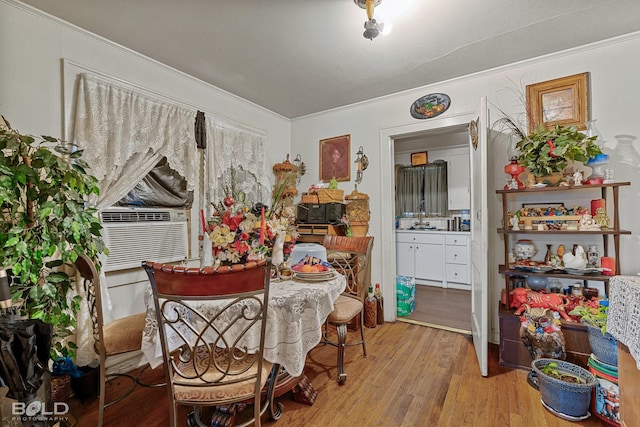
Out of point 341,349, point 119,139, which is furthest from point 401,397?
point 119,139

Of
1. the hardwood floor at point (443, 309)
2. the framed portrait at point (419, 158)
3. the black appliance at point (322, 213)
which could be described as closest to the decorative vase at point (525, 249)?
the hardwood floor at point (443, 309)

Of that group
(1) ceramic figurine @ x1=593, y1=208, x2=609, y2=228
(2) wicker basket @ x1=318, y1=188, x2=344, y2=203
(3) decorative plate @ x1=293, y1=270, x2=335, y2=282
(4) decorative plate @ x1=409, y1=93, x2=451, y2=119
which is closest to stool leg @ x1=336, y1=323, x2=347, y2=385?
(3) decorative plate @ x1=293, y1=270, x2=335, y2=282

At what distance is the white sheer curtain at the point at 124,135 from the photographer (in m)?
2.05

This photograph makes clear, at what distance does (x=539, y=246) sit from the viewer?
8.18 feet

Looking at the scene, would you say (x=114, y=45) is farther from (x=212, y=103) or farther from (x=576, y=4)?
(x=576, y=4)

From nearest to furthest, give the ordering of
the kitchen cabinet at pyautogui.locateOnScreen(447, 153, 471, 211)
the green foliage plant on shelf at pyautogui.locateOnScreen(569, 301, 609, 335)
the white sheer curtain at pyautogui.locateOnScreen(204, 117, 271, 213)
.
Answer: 1. the green foliage plant on shelf at pyautogui.locateOnScreen(569, 301, 609, 335)
2. the white sheer curtain at pyautogui.locateOnScreen(204, 117, 271, 213)
3. the kitchen cabinet at pyautogui.locateOnScreen(447, 153, 471, 211)

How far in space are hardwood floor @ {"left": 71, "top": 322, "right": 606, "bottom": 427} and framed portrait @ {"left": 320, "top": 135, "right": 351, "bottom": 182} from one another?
2.05 m

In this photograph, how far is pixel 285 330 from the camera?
56.6 inches

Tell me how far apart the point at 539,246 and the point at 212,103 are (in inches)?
134

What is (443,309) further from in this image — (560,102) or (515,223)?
(560,102)

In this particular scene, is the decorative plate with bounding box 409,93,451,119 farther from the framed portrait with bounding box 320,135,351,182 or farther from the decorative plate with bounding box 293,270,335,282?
the decorative plate with bounding box 293,270,335,282

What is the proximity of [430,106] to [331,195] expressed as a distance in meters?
1.43

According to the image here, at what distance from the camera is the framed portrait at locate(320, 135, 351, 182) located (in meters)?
3.57

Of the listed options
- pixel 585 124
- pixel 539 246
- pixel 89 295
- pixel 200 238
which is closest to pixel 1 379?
pixel 89 295
